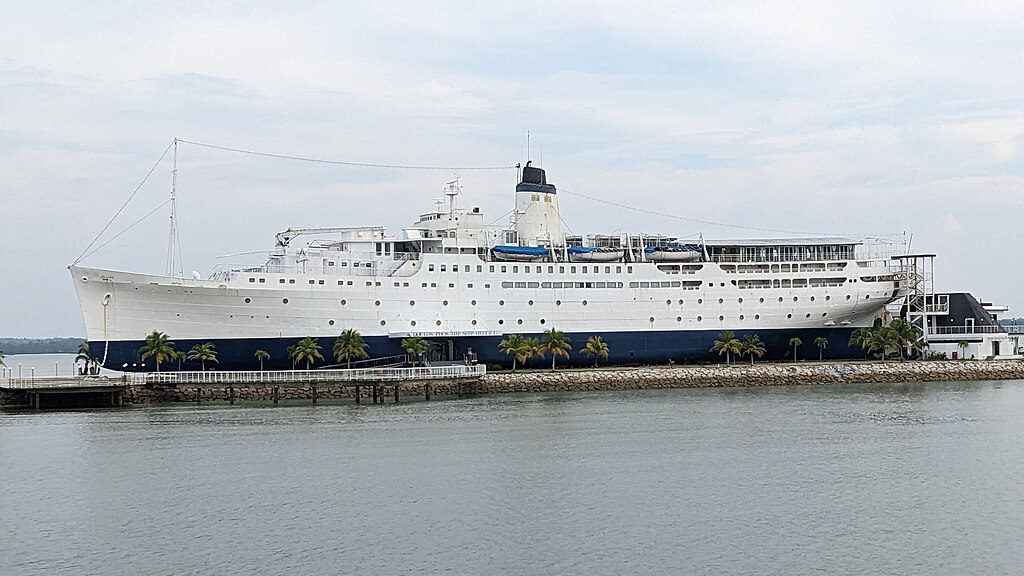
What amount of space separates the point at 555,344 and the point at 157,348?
49.4 ft

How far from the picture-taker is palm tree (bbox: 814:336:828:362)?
155ft

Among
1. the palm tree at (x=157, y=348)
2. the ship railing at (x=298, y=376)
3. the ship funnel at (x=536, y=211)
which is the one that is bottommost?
the ship railing at (x=298, y=376)

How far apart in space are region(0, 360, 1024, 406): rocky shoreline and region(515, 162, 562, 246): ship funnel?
23.0 feet

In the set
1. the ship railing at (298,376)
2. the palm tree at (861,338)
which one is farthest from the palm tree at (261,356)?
the palm tree at (861,338)

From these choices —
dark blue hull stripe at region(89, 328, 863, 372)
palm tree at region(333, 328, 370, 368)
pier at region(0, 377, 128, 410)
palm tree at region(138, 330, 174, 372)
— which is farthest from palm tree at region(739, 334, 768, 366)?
pier at region(0, 377, 128, 410)

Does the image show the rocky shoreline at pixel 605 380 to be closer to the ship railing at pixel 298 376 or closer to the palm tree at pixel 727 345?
the ship railing at pixel 298 376

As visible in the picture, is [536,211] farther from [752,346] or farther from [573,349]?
[752,346]

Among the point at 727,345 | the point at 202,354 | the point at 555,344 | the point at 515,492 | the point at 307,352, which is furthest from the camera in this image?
the point at 727,345

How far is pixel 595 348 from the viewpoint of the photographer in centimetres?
4384

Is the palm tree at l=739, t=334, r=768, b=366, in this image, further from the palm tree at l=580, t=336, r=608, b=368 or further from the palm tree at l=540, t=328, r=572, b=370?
the palm tree at l=540, t=328, r=572, b=370

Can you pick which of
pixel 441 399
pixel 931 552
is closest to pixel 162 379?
pixel 441 399

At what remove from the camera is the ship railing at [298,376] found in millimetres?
37031

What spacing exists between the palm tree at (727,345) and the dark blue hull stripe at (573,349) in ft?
1.33

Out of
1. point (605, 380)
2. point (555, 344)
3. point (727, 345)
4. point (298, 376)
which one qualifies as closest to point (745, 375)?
point (727, 345)
